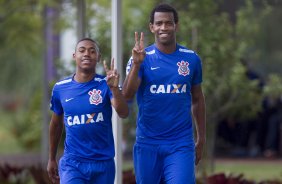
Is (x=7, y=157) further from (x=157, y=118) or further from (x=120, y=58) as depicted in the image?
(x=157, y=118)

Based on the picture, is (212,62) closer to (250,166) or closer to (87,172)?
(250,166)

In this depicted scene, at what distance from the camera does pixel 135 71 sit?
842 centimetres

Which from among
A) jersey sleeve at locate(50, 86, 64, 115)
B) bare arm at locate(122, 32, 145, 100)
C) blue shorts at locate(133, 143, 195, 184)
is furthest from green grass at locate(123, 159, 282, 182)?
bare arm at locate(122, 32, 145, 100)

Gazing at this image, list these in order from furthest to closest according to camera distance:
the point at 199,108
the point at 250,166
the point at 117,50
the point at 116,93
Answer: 1. the point at 250,166
2. the point at 117,50
3. the point at 199,108
4. the point at 116,93

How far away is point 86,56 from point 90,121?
552mm

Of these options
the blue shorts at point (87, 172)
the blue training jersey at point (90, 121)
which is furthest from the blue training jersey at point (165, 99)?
the blue shorts at point (87, 172)

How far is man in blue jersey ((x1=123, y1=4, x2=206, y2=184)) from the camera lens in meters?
8.62

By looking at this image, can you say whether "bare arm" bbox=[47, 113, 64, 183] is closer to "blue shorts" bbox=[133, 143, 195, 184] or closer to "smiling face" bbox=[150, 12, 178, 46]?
"blue shorts" bbox=[133, 143, 195, 184]

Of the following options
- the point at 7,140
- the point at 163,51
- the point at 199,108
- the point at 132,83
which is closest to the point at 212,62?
the point at 199,108

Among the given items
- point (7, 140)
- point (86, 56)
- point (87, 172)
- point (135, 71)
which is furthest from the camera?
point (7, 140)

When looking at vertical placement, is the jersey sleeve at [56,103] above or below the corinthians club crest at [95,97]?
below

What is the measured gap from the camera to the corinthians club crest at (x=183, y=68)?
8695 millimetres

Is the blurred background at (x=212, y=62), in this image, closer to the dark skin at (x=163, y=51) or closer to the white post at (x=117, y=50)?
the white post at (x=117, y=50)

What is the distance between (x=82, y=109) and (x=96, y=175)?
0.56 m
